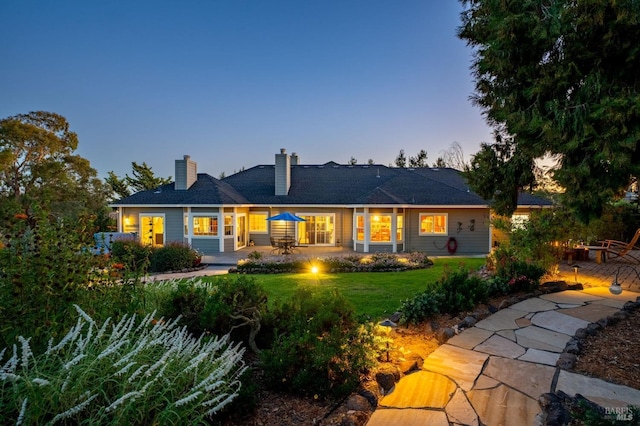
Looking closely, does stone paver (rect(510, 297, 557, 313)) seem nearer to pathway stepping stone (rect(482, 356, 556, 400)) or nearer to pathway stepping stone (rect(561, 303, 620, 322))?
pathway stepping stone (rect(561, 303, 620, 322))

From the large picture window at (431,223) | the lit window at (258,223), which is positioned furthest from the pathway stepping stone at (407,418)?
the lit window at (258,223)

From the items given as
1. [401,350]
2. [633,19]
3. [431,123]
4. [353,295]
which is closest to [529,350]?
[401,350]

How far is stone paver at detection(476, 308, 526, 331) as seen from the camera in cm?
447

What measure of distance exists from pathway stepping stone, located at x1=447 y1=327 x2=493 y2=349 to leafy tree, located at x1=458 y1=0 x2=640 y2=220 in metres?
1.79

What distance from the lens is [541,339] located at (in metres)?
4.05

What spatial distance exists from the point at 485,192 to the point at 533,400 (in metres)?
2.94

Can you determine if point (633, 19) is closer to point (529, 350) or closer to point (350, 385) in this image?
point (529, 350)

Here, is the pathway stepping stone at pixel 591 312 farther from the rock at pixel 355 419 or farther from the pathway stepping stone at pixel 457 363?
the rock at pixel 355 419

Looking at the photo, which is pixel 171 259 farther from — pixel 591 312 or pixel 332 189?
pixel 591 312

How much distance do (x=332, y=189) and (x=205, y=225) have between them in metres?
7.12

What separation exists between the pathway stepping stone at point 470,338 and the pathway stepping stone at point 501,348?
2.7 inches

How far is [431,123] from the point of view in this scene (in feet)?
66.2

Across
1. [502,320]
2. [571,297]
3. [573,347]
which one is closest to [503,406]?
[573,347]

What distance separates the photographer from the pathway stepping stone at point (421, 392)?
2.68 metres
